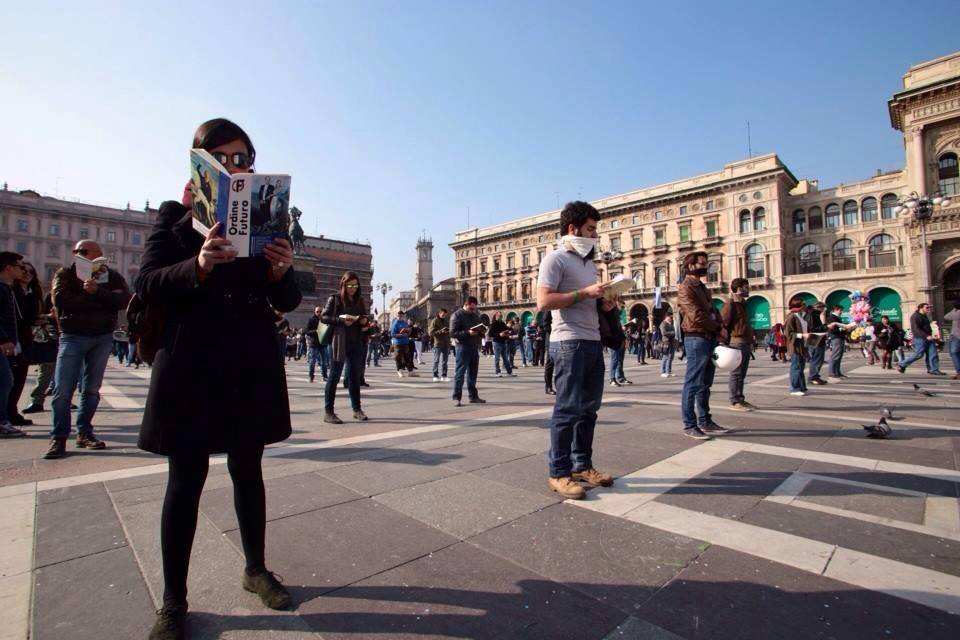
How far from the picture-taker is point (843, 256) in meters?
42.2

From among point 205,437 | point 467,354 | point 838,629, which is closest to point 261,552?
point 205,437

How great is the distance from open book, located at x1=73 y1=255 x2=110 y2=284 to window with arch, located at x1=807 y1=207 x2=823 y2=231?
5389cm

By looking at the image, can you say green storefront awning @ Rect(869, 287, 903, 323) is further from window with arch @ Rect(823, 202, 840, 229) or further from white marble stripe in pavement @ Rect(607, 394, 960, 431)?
white marble stripe in pavement @ Rect(607, 394, 960, 431)

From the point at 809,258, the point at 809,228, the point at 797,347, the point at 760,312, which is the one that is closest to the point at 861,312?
the point at 797,347

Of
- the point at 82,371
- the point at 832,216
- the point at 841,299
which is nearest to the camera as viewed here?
the point at 82,371

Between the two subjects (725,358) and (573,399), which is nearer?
(573,399)

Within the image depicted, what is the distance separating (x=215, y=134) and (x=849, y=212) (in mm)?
54434

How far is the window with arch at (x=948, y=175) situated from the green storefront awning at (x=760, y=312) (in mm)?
14345

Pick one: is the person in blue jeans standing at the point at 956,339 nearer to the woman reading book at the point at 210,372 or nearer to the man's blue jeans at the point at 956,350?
the man's blue jeans at the point at 956,350

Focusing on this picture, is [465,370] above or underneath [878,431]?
above

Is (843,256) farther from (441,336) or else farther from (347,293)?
(347,293)

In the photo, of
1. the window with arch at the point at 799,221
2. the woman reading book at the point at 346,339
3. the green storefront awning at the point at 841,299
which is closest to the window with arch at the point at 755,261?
the window with arch at the point at 799,221

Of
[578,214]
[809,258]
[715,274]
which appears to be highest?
[809,258]

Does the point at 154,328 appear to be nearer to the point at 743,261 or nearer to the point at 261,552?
the point at 261,552
